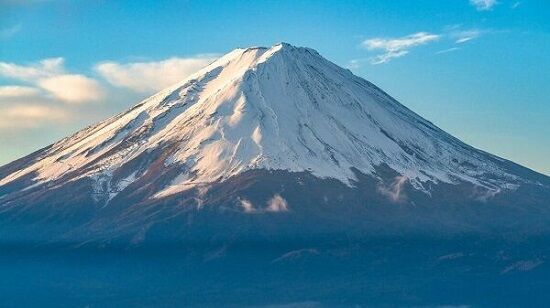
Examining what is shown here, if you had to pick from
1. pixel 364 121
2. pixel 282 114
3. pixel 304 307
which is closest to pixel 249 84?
pixel 282 114

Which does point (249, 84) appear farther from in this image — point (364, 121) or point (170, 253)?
point (170, 253)

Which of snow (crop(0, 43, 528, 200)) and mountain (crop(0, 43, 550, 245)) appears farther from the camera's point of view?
snow (crop(0, 43, 528, 200))

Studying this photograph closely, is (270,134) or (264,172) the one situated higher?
(270,134)

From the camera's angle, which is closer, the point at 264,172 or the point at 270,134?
the point at 264,172

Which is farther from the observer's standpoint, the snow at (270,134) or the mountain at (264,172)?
the snow at (270,134)
